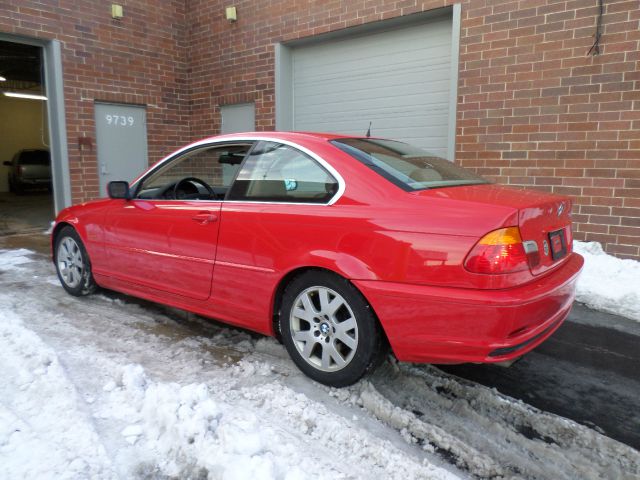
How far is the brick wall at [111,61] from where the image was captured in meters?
8.44

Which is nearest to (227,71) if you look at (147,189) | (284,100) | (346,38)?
(284,100)

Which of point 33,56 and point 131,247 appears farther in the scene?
point 33,56

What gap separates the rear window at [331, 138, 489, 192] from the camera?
9.42 ft

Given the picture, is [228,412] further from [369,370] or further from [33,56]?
[33,56]

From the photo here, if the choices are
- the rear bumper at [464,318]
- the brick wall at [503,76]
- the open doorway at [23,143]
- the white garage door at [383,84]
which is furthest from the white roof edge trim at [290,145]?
the open doorway at [23,143]

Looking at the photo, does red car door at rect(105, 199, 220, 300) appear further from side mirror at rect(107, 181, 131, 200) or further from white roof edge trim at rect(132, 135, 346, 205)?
white roof edge trim at rect(132, 135, 346, 205)

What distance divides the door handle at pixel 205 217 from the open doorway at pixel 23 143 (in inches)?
306

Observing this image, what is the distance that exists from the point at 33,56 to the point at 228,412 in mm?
13506

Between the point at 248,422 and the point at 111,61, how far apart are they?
878 cm

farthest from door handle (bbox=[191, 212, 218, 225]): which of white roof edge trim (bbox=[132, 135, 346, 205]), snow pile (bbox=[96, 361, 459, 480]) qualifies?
snow pile (bbox=[96, 361, 459, 480])

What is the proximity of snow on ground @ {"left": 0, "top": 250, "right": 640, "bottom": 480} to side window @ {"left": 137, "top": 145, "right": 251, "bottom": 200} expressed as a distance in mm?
1192

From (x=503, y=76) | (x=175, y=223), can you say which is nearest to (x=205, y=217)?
(x=175, y=223)

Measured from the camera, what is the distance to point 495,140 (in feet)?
22.0

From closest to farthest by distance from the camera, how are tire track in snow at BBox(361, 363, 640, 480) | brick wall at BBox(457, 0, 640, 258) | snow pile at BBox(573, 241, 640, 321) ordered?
1. tire track in snow at BBox(361, 363, 640, 480)
2. snow pile at BBox(573, 241, 640, 321)
3. brick wall at BBox(457, 0, 640, 258)
